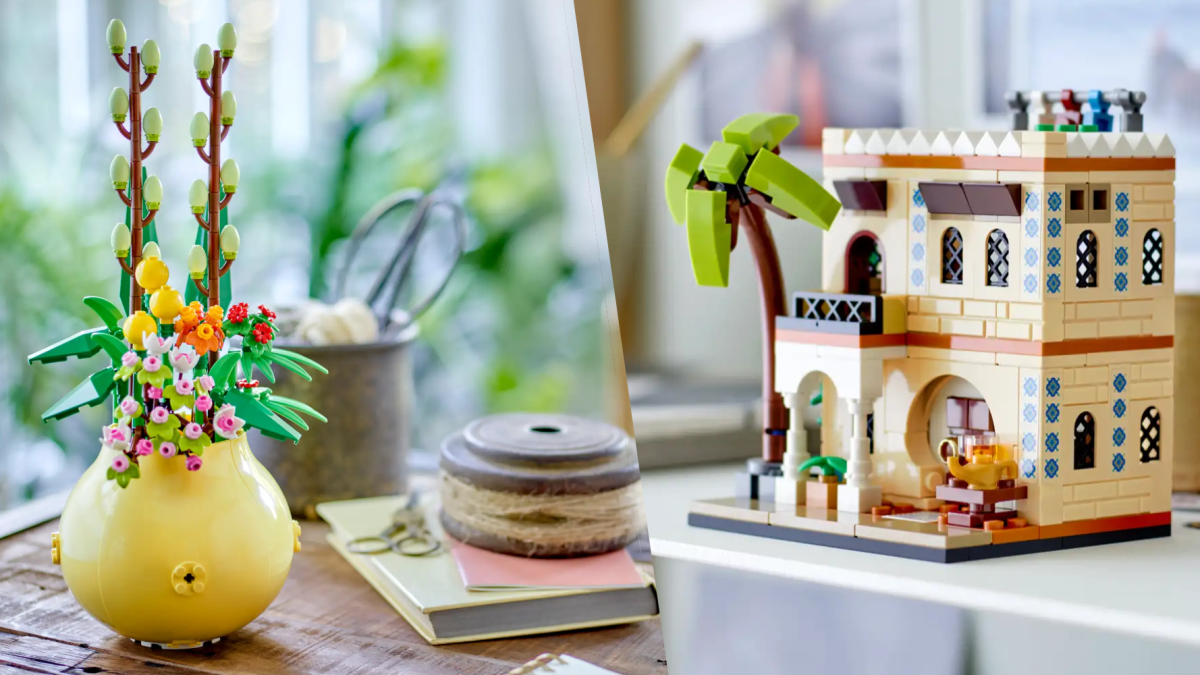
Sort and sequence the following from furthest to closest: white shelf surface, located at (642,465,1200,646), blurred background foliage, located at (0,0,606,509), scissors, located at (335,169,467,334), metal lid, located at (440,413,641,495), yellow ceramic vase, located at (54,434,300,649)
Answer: blurred background foliage, located at (0,0,606,509) → scissors, located at (335,169,467,334) → metal lid, located at (440,413,641,495) → yellow ceramic vase, located at (54,434,300,649) → white shelf surface, located at (642,465,1200,646)

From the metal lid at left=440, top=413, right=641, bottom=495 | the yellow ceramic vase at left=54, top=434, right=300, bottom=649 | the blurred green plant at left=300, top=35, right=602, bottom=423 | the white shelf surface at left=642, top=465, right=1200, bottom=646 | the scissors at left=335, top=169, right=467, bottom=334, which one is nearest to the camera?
the white shelf surface at left=642, top=465, right=1200, bottom=646

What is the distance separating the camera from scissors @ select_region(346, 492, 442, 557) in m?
0.72

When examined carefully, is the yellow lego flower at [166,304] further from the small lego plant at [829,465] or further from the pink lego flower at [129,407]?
the small lego plant at [829,465]

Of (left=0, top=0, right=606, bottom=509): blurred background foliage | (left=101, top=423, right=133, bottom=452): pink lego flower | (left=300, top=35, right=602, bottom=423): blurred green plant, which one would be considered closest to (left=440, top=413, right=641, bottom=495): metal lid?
(left=101, top=423, right=133, bottom=452): pink lego flower

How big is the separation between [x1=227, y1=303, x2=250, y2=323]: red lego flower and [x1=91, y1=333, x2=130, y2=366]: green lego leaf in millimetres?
51

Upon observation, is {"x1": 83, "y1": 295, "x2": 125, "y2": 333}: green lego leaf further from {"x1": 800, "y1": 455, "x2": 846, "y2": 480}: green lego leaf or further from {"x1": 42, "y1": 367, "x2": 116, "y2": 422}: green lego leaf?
{"x1": 800, "y1": 455, "x2": 846, "y2": 480}: green lego leaf

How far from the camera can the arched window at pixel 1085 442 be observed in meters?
0.53

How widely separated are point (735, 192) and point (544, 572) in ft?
0.77

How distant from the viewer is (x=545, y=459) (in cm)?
67

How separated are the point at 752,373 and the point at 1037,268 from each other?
139 mm

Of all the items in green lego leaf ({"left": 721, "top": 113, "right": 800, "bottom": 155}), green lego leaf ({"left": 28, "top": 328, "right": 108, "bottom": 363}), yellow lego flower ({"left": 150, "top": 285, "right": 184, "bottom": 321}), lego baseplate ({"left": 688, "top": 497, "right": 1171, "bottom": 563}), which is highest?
green lego leaf ({"left": 721, "top": 113, "right": 800, "bottom": 155})

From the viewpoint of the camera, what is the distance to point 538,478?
0.66 m

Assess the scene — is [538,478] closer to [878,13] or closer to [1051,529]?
[1051,529]

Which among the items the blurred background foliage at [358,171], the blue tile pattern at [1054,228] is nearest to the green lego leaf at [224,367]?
the blue tile pattern at [1054,228]
